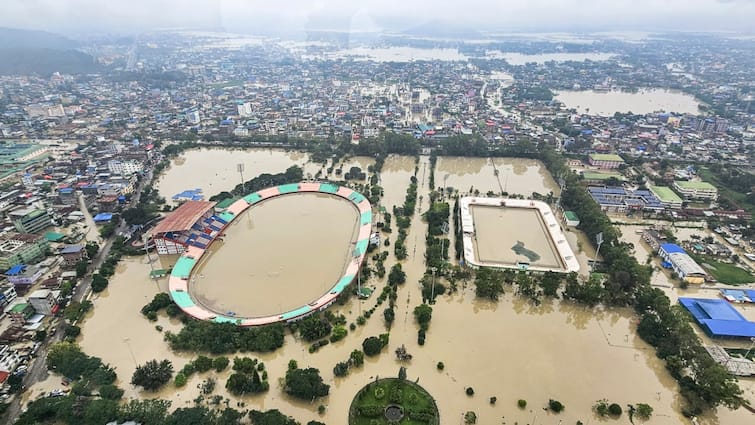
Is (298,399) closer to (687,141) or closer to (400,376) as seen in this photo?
(400,376)

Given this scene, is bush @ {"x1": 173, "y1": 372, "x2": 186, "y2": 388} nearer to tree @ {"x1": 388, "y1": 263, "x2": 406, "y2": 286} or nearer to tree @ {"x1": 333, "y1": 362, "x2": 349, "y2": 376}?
tree @ {"x1": 333, "y1": 362, "x2": 349, "y2": 376}

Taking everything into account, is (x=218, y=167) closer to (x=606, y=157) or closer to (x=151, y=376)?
(x=151, y=376)

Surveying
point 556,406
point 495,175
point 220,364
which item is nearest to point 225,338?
point 220,364

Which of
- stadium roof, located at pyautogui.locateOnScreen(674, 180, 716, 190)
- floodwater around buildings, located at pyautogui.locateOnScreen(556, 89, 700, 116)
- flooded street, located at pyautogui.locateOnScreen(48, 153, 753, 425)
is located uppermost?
floodwater around buildings, located at pyautogui.locateOnScreen(556, 89, 700, 116)

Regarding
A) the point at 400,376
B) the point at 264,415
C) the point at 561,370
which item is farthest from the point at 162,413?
the point at 561,370

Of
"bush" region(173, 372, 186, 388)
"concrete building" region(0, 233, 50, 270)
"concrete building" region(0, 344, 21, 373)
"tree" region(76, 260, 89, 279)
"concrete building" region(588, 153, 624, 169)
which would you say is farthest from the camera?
"concrete building" region(588, 153, 624, 169)

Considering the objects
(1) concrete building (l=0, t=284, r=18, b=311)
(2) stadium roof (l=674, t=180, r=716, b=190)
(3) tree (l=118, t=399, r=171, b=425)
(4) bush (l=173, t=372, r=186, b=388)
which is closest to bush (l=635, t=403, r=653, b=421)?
(3) tree (l=118, t=399, r=171, b=425)
